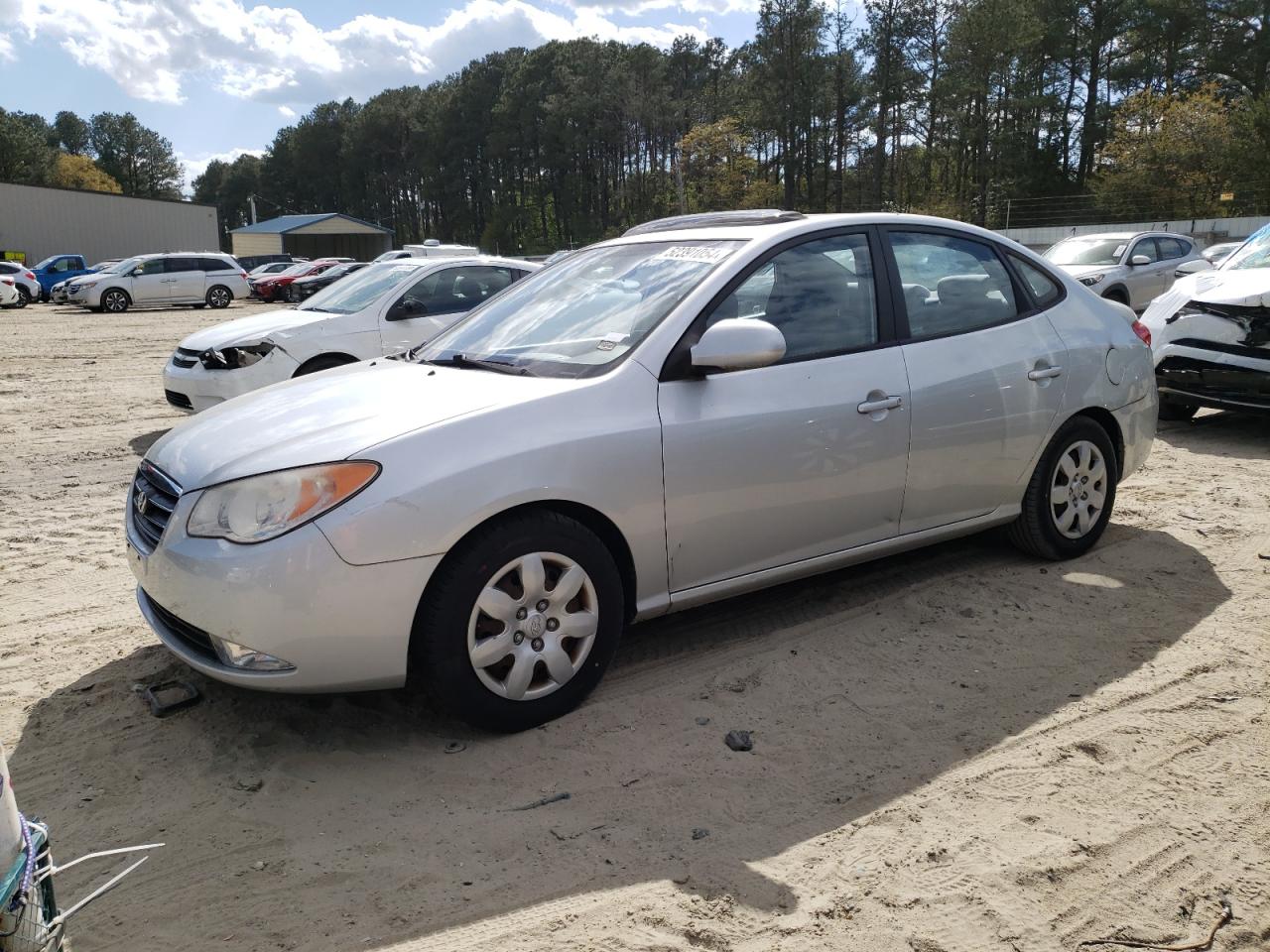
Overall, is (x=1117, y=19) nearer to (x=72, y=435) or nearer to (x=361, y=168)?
(x=72, y=435)

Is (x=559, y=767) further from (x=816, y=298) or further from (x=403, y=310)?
(x=403, y=310)

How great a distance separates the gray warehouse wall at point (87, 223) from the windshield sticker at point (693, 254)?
187ft

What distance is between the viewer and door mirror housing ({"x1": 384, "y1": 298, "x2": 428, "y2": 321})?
8.77 metres

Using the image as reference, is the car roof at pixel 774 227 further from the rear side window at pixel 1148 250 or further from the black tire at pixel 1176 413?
the rear side window at pixel 1148 250

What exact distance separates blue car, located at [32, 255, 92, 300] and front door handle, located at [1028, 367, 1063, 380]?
38413mm

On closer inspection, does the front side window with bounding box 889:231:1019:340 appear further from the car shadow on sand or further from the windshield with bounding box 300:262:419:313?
the windshield with bounding box 300:262:419:313

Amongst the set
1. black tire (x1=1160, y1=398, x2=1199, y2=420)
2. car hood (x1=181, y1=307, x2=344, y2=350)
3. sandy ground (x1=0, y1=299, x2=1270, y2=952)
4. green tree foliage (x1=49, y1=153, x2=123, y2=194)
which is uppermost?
green tree foliage (x1=49, y1=153, x2=123, y2=194)

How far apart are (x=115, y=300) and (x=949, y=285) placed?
31.6 metres

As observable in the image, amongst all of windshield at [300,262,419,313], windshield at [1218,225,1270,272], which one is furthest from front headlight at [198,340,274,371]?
windshield at [1218,225,1270,272]

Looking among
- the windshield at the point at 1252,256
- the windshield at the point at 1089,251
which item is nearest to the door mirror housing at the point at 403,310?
the windshield at the point at 1252,256

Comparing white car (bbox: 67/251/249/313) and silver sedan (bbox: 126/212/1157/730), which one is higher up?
white car (bbox: 67/251/249/313)

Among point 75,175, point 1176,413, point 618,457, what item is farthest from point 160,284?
point 75,175

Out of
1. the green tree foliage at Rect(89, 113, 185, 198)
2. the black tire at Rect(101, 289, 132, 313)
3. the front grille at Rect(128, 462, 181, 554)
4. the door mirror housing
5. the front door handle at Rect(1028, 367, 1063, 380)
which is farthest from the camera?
the green tree foliage at Rect(89, 113, 185, 198)

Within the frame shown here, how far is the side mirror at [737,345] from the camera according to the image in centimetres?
358
